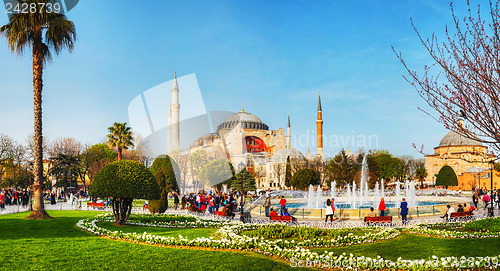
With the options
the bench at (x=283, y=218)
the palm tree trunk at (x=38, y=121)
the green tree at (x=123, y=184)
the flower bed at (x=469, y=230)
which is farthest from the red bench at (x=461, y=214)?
the palm tree trunk at (x=38, y=121)

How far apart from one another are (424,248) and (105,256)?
690 cm

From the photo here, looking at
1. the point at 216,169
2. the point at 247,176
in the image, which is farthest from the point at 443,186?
the point at 216,169

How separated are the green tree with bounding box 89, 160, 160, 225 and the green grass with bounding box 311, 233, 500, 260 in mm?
6233

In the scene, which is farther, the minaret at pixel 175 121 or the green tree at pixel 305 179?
the minaret at pixel 175 121

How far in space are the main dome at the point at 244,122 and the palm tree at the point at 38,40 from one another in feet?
241

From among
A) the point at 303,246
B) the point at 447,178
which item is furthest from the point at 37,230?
the point at 447,178

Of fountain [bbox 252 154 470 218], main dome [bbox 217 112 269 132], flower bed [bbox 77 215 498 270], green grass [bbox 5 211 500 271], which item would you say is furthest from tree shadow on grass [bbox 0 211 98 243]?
main dome [bbox 217 112 269 132]

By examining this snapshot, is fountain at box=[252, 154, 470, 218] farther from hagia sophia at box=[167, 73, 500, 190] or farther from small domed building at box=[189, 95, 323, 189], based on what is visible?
small domed building at box=[189, 95, 323, 189]

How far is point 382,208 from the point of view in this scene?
14961 millimetres

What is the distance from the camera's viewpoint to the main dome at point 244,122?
90.1m

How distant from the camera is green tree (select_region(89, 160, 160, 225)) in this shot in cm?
1210

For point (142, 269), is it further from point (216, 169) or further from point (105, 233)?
point (216, 169)

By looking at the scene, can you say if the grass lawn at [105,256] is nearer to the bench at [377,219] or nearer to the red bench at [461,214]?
the bench at [377,219]

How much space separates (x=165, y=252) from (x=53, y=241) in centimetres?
310
